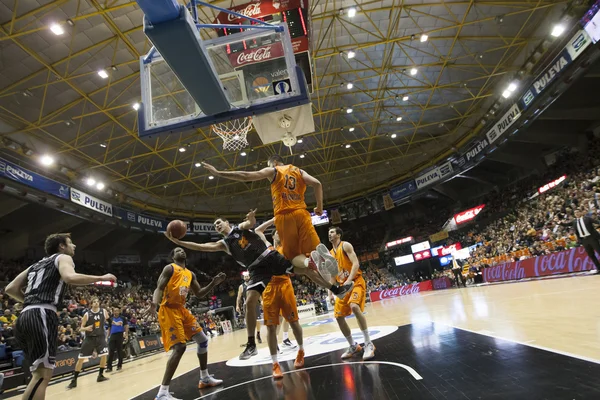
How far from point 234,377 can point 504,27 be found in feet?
60.4

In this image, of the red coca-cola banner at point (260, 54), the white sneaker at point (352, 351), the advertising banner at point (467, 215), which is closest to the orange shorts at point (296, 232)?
the white sneaker at point (352, 351)

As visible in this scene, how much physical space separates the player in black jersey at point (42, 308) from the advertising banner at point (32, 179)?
15026 millimetres

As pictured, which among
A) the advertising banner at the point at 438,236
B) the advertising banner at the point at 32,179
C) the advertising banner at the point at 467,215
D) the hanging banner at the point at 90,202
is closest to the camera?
the advertising banner at the point at 32,179

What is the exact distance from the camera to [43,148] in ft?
59.7

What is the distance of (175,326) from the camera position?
4.74m

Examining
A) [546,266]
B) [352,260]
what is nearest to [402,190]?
[546,266]

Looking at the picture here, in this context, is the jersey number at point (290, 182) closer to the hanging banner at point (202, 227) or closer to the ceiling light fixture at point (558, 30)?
the ceiling light fixture at point (558, 30)

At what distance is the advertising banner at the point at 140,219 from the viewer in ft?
72.5

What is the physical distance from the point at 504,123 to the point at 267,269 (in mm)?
19249

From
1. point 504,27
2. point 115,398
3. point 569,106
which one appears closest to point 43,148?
point 115,398

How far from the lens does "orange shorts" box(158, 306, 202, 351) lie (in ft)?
15.3

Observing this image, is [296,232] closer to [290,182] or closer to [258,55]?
[290,182]

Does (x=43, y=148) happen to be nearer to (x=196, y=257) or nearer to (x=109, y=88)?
(x=109, y=88)

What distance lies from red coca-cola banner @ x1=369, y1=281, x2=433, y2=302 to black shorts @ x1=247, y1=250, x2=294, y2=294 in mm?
23590
